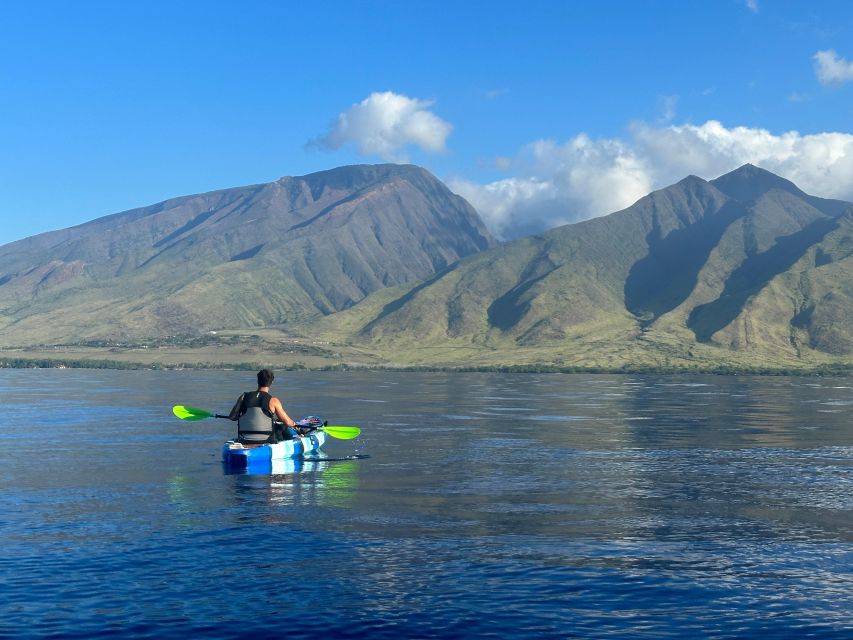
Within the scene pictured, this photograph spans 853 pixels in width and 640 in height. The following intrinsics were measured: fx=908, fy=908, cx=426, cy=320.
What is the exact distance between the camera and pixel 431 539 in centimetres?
3872

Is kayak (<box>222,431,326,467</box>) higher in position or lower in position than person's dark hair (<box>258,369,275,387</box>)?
lower

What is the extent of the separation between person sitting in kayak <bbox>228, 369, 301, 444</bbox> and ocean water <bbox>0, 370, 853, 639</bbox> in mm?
2369

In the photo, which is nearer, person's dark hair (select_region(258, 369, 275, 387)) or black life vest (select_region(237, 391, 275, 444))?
person's dark hair (select_region(258, 369, 275, 387))

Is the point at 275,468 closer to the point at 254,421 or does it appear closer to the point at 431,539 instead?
the point at 254,421

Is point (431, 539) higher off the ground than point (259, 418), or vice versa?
point (259, 418)

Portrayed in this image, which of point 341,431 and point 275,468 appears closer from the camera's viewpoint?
point 275,468

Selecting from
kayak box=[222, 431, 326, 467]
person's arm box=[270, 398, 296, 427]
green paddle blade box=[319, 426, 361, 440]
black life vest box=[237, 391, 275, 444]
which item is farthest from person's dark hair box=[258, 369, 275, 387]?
green paddle blade box=[319, 426, 361, 440]

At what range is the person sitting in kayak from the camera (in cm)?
5669

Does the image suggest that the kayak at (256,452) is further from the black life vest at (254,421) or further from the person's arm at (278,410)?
the person's arm at (278,410)

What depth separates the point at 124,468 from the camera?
2411 inches

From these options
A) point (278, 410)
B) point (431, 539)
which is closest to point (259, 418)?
point (278, 410)

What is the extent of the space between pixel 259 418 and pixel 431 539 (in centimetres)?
2267

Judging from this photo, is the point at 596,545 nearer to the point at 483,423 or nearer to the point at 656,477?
the point at 656,477

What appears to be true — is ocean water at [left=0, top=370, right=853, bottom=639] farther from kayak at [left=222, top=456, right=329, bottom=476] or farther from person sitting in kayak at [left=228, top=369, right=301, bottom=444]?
person sitting in kayak at [left=228, top=369, right=301, bottom=444]
